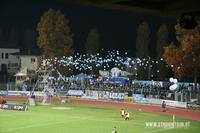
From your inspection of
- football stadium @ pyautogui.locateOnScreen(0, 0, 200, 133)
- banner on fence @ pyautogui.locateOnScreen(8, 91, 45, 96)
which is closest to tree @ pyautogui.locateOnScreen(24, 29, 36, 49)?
football stadium @ pyautogui.locateOnScreen(0, 0, 200, 133)

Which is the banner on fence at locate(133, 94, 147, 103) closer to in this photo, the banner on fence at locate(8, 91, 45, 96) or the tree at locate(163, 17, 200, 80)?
the tree at locate(163, 17, 200, 80)

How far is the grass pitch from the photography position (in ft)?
90.2

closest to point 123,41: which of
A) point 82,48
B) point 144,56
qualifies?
point 82,48

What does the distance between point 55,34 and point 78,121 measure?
3829 cm

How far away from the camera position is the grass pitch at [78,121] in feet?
90.2

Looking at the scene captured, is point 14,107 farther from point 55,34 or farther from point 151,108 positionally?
point 55,34

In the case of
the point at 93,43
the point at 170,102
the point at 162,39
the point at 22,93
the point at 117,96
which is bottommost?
the point at 170,102

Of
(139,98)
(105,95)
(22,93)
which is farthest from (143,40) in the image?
(139,98)

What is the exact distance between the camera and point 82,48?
95.6m

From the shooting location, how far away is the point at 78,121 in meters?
31.8

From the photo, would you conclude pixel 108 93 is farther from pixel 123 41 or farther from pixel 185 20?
pixel 123 41

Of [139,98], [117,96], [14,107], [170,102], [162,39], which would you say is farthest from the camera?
[162,39]

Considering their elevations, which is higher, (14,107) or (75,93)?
(75,93)

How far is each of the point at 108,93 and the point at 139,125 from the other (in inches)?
773
